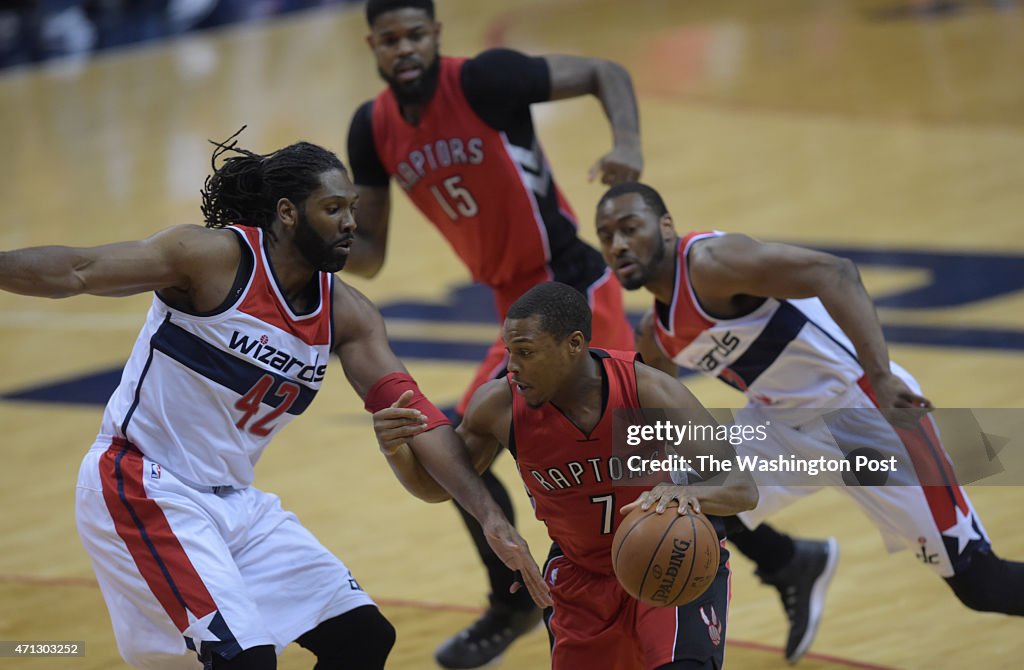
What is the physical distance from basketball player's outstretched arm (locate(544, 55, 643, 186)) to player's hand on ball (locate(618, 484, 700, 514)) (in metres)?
1.70

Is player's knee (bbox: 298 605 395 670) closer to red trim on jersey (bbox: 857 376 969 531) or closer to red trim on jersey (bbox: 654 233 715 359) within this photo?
red trim on jersey (bbox: 654 233 715 359)

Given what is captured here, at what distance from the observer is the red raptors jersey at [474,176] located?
21.0 ft

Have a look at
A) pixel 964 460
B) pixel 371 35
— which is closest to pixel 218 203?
pixel 371 35

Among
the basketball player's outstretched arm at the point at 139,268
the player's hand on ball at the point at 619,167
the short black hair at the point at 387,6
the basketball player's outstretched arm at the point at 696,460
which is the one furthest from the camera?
the short black hair at the point at 387,6

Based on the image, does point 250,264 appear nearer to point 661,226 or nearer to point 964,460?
point 661,226

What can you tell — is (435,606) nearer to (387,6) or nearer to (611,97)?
(611,97)

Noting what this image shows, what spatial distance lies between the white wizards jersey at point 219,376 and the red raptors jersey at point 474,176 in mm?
1569

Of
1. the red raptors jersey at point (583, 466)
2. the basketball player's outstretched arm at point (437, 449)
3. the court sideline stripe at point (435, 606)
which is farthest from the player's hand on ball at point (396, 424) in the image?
the court sideline stripe at point (435, 606)

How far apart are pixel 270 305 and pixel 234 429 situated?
420mm

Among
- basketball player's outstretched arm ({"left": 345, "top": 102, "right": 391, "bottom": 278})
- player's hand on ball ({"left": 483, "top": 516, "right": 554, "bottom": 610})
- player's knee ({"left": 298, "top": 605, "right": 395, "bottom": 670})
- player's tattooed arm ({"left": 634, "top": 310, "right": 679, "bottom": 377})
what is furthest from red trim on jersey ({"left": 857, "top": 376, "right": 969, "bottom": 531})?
basketball player's outstretched arm ({"left": 345, "top": 102, "right": 391, "bottom": 278})

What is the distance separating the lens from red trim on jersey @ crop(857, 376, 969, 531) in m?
5.56

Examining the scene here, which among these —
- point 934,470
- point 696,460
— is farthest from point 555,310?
point 934,470

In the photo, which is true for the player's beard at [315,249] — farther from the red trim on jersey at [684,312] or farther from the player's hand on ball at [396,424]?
the red trim on jersey at [684,312]

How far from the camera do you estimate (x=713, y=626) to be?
15.8ft
